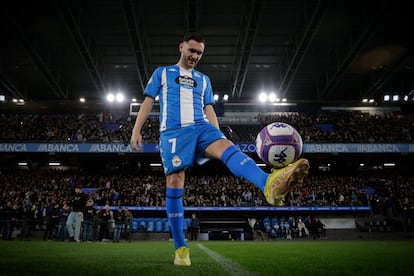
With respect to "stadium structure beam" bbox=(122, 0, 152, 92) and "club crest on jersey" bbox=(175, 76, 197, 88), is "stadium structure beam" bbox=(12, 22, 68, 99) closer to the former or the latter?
"stadium structure beam" bbox=(122, 0, 152, 92)

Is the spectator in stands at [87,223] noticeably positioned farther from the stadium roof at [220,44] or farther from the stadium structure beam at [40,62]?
the stadium structure beam at [40,62]

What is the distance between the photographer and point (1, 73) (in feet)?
84.8

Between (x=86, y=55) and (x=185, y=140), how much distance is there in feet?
73.3

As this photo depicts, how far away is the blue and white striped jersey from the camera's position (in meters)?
3.60

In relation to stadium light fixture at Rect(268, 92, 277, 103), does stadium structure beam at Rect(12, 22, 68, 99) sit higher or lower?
higher

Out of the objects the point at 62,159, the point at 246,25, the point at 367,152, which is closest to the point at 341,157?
the point at 367,152

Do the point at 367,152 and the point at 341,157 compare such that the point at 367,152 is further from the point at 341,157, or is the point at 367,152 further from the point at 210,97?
the point at 210,97

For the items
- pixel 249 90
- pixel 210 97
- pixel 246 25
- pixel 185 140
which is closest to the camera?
pixel 185 140

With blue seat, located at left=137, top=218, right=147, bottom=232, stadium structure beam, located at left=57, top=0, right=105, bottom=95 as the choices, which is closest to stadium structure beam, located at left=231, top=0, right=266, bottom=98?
stadium structure beam, located at left=57, top=0, right=105, bottom=95

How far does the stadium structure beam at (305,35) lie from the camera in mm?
19042

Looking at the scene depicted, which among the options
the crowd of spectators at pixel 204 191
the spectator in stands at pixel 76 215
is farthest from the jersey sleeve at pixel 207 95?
the crowd of spectators at pixel 204 191

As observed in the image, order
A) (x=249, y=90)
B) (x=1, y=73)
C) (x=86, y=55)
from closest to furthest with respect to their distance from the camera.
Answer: (x=86, y=55) → (x=1, y=73) → (x=249, y=90)

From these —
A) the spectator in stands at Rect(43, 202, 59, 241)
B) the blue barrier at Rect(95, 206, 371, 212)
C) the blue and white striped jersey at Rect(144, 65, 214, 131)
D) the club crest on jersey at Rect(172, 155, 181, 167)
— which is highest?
the blue and white striped jersey at Rect(144, 65, 214, 131)

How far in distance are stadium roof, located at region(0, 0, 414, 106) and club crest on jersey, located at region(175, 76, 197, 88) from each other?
16.0 meters
